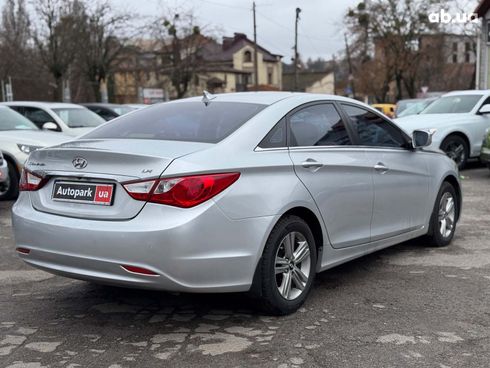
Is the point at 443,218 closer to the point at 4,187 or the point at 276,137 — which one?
the point at 276,137

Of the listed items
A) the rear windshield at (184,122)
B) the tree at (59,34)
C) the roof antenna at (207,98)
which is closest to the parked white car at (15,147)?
the rear windshield at (184,122)

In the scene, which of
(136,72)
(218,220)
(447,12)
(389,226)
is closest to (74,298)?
(218,220)

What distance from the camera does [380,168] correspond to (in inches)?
202

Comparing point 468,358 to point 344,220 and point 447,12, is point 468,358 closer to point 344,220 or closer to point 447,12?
point 344,220

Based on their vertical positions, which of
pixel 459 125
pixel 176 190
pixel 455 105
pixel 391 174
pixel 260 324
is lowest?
pixel 260 324

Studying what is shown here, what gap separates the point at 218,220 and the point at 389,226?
2.17m

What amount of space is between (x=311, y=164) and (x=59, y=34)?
27568 millimetres

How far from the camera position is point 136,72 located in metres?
46.4

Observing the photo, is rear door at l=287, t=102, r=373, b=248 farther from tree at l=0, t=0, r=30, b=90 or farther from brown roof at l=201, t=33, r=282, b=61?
brown roof at l=201, t=33, r=282, b=61

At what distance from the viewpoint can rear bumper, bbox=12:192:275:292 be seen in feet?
11.7

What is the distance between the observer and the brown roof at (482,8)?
2561cm

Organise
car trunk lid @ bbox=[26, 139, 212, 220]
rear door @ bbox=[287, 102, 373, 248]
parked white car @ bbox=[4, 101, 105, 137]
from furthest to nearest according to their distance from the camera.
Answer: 1. parked white car @ bbox=[4, 101, 105, 137]
2. rear door @ bbox=[287, 102, 373, 248]
3. car trunk lid @ bbox=[26, 139, 212, 220]

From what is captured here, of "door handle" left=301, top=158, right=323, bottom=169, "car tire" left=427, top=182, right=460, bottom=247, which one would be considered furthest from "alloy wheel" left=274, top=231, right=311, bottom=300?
"car tire" left=427, top=182, right=460, bottom=247

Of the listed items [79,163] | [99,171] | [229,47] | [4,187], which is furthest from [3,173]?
[229,47]
